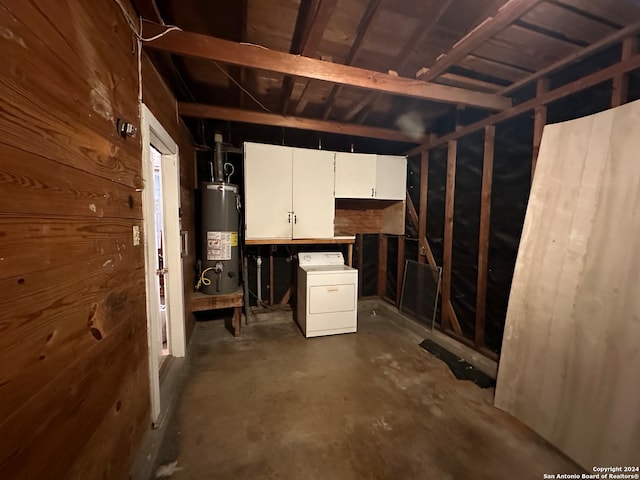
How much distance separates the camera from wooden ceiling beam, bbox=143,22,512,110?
152 centimetres

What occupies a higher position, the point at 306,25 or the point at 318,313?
the point at 306,25

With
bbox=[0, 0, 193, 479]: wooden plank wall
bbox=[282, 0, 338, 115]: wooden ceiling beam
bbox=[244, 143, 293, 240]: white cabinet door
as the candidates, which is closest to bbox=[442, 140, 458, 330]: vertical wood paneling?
bbox=[244, 143, 293, 240]: white cabinet door

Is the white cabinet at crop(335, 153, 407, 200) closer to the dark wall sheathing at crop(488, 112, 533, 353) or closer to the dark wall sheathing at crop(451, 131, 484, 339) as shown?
the dark wall sheathing at crop(451, 131, 484, 339)

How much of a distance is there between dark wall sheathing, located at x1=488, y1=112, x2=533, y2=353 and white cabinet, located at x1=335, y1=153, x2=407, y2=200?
125 centimetres

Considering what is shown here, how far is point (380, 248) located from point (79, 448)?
3651 millimetres

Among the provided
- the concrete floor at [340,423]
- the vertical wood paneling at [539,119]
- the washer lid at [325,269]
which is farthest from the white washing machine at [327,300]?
the vertical wood paneling at [539,119]

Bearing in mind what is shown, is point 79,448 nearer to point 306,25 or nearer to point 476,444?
point 476,444

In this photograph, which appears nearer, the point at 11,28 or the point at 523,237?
the point at 11,28

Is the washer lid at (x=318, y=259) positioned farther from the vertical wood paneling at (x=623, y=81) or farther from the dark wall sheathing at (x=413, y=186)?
the vertical wood paneling at (x=623, y=81)

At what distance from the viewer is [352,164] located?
3.25 meters

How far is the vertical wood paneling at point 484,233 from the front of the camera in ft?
7.75

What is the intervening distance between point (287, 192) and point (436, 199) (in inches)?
69.5

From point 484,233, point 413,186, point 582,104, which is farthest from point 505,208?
point 413,186

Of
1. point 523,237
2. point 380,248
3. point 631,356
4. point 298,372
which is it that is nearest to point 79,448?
point 298,372
